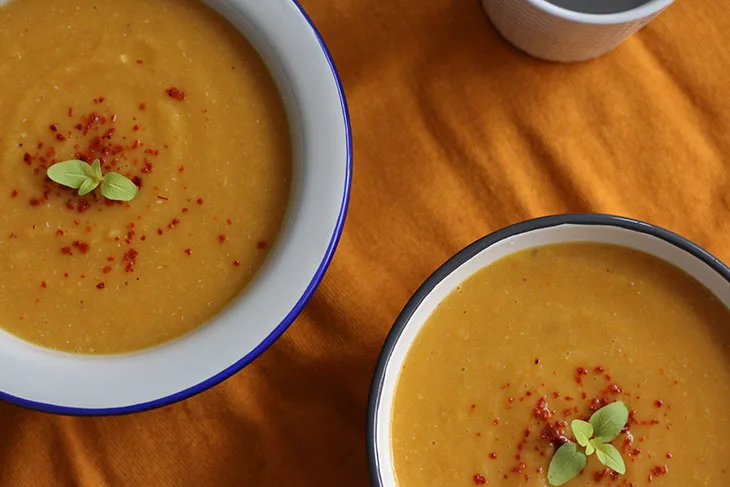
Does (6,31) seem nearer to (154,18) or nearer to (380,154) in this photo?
(154,18)

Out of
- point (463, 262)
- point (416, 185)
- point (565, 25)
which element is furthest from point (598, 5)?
point (463, 262)

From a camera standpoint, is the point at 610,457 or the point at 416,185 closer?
the point at 610,457

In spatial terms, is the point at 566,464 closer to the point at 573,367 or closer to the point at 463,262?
the point at 573,367

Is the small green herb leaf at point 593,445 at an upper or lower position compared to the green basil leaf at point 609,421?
lower

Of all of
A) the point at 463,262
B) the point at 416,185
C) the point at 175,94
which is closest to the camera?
the point at 463,262

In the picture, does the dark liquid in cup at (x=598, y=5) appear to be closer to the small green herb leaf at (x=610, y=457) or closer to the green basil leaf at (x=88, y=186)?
the small green herb leaf at (x=610, y=457)

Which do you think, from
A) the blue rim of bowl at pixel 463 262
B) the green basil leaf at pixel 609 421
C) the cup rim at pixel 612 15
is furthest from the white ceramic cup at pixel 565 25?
the green basil leaf at pixel 609 421

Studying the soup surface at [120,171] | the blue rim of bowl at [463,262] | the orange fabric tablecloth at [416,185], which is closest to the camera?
the blue rim of bowl at [463,262]

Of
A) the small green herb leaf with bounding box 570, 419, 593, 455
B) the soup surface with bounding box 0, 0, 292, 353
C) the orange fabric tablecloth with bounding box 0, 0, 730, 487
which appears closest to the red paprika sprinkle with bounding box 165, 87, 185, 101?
the soup surface with bounding box 0, 0, 292, 353
